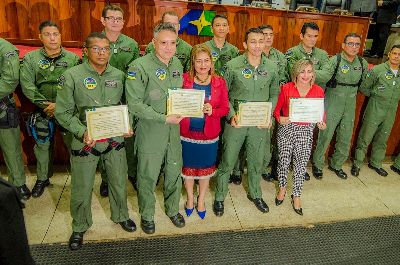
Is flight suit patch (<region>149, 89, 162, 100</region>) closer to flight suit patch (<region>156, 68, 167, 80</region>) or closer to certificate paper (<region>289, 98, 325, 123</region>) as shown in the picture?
→ flight suit patch (<region>156, 68, 167, 80</region>)

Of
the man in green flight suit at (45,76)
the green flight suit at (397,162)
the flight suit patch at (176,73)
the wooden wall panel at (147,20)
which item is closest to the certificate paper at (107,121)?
the flight suit patch at (176,73)

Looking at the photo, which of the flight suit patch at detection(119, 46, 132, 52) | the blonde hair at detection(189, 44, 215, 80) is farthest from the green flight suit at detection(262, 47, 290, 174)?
the flight suit patch at detection(119, 46, 132, 52)

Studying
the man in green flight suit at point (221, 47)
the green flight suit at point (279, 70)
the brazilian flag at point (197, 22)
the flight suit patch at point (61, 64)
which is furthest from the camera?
the brazilian flag at point (197, 22)

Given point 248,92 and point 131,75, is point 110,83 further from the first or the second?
point 248,92

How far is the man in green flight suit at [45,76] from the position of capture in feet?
11.5

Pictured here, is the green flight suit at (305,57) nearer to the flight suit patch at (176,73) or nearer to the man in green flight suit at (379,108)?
the man in green flight suit at (379,108)

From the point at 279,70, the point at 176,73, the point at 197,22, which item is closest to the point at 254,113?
the point at 176,73

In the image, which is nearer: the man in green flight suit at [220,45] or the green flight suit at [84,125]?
the green flight suit at [84,125]

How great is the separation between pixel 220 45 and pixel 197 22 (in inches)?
87.0

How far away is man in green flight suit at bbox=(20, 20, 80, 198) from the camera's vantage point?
11.5 feet

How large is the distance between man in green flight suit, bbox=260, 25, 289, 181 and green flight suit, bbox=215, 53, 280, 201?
76 cm

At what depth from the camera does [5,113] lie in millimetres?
3520

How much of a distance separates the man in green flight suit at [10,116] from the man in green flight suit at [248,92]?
7.27ft

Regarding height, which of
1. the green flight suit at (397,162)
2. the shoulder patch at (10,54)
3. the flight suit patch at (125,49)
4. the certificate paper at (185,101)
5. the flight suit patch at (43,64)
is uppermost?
the flight suit patch at (125,49)
